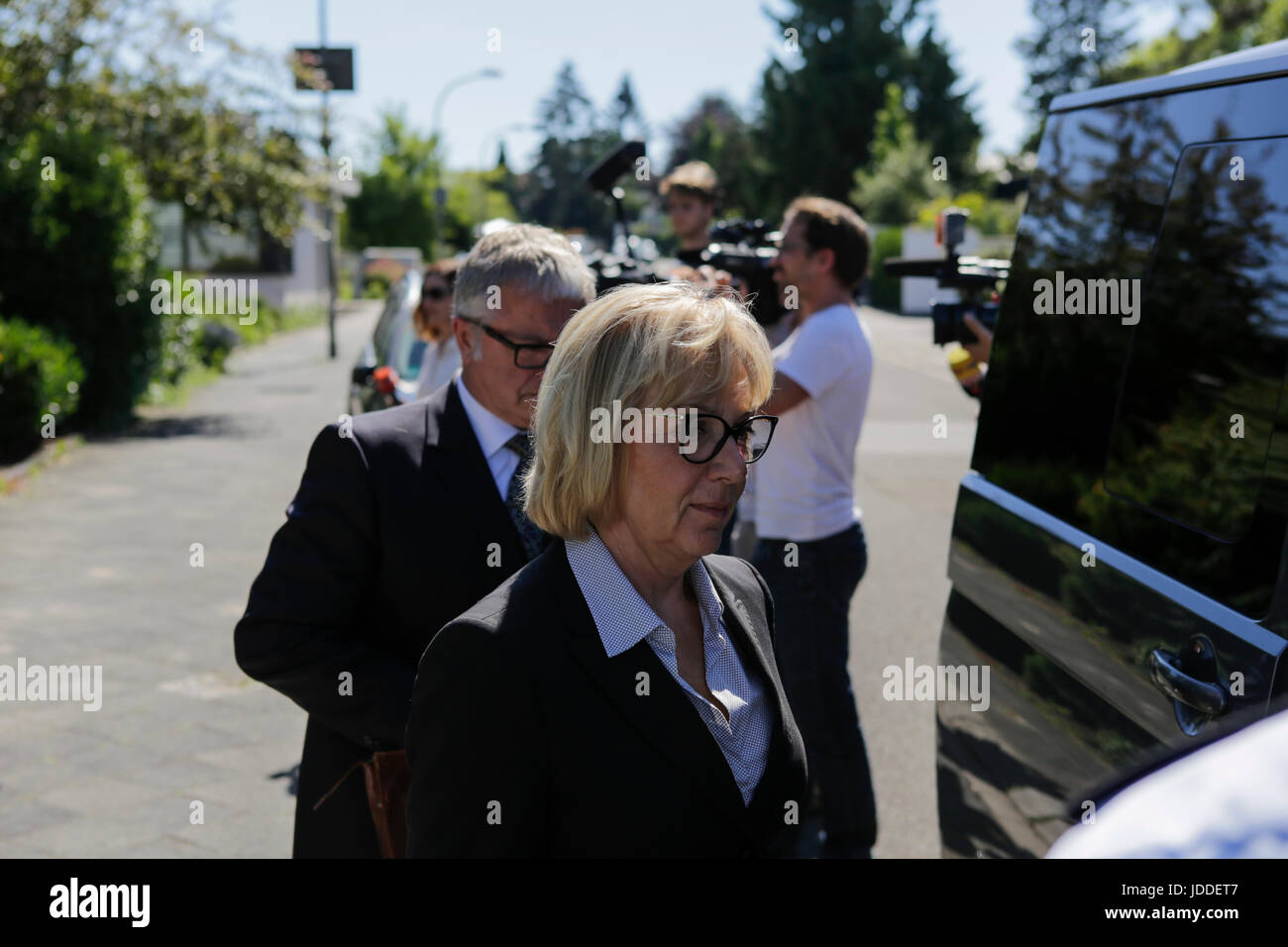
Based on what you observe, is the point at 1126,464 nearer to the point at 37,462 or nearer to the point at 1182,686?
the point at 1182,686

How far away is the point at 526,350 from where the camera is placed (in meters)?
2.75

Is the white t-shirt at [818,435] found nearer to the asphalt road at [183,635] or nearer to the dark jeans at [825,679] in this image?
the dark jeans at [825,679]

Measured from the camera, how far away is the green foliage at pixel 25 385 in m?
12.5

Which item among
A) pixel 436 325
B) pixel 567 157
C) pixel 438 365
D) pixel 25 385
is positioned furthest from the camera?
pixel 567 157

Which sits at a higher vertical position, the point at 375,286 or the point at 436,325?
the point at 375,286

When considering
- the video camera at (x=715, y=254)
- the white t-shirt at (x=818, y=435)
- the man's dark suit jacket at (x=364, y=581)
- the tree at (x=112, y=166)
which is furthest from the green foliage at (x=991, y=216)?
the man's dark suit jacket at (x=364, y=581)

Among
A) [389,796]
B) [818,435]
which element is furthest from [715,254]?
[389,796]

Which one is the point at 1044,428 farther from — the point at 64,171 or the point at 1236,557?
the point at 64,171

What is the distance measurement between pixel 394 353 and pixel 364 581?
257 inches

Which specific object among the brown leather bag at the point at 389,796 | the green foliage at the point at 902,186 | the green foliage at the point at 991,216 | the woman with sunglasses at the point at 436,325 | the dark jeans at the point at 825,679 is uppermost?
the green foliage at the point at 902,186

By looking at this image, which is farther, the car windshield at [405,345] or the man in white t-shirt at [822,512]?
the car windshield at [405,345]

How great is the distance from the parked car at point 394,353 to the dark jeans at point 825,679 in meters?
3.50
